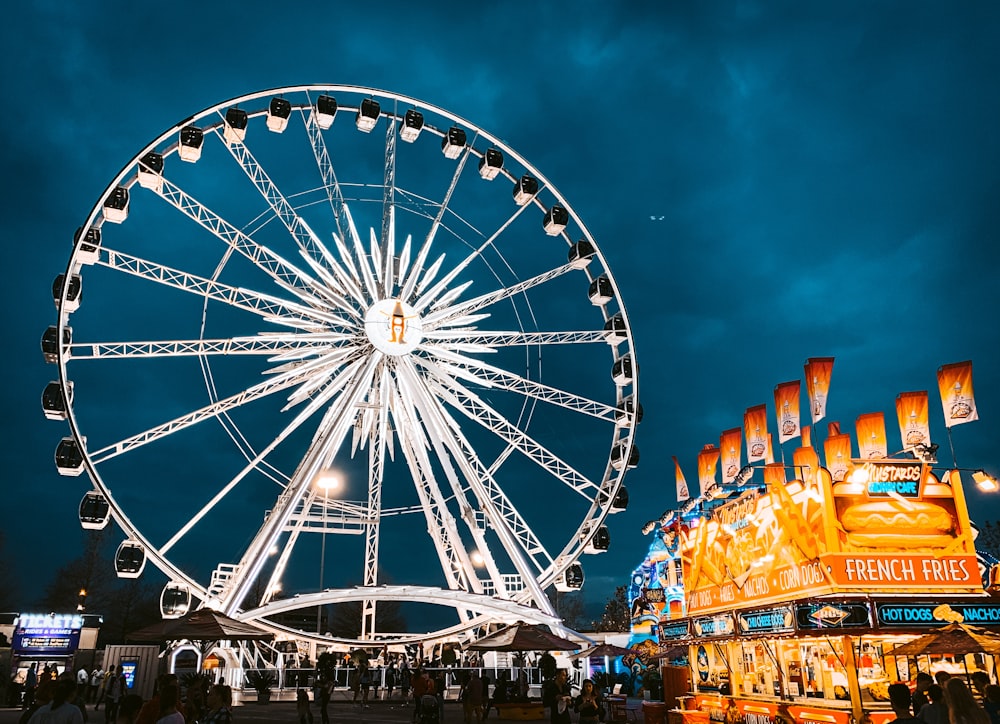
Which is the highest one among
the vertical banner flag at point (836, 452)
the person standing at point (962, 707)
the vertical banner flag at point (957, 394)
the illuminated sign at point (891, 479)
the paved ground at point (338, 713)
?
the vertical banner flag at point (957, 394)

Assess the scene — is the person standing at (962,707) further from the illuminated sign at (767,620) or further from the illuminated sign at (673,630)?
the illuminated sign at (673,630)

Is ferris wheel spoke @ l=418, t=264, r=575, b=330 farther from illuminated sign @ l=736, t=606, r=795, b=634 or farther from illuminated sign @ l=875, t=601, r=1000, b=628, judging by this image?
illuminated sign @ l=875, t=601, r=1000, b=628

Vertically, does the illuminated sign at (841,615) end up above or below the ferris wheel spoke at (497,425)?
below

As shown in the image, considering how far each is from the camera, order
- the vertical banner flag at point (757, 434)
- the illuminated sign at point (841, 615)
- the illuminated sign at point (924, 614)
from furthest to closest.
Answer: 1. the vertical banner flag at point (757, 434)
2. the illuminated sign at point (924, 614)
3. the illuminated sign at point (841, 615)

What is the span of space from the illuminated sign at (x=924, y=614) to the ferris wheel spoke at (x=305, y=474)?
14.4m

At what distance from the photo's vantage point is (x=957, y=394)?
714 inches

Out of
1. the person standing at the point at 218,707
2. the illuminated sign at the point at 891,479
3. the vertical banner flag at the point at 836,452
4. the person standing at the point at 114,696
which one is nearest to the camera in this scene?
the person standing at the point at 218,707

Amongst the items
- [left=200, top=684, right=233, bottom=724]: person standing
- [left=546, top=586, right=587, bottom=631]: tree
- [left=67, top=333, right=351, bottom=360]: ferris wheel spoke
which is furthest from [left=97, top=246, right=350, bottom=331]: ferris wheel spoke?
[left=546, top=586, right=587, bottom=631]: tree

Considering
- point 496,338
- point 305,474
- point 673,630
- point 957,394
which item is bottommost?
point 673,630

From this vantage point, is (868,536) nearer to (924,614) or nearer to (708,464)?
(924,614)

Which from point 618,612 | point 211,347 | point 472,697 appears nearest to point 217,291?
point 211,347

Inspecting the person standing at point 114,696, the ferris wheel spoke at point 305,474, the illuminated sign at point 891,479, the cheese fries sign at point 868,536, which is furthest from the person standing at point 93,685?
the illuminated sign at point 891,479

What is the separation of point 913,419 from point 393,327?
14115mm

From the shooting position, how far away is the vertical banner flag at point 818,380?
64.5 ft
